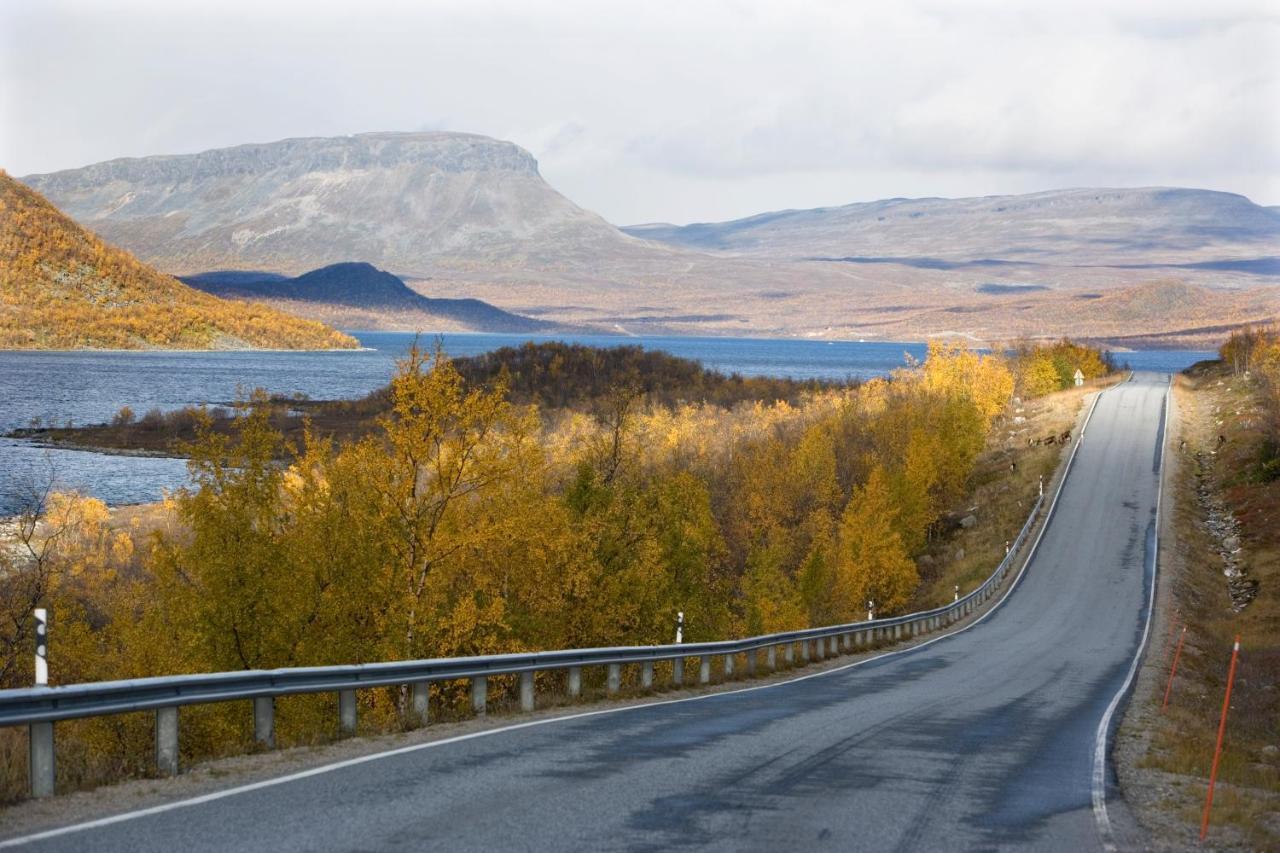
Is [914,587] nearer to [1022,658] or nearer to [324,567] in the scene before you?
[1022,658]

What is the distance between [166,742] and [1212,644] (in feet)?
133

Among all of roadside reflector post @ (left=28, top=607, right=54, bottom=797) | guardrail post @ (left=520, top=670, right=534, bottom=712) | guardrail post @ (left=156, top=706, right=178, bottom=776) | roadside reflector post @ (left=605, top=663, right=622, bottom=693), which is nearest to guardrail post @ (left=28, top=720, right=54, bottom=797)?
roadside reflector post @ (left=28, top=607, right=54, bottom=797)

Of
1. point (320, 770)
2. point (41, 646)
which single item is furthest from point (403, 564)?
point (41, 646)

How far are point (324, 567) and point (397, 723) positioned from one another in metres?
12.9

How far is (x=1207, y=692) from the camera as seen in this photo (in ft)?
106

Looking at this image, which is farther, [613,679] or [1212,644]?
[1212,644]

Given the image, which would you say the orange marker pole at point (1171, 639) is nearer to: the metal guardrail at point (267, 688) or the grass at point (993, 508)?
the grass at point (993, 508)

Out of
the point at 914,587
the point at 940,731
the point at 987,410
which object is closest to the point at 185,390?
the point at 987,410

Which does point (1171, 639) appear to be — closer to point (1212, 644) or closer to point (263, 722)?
point (1212, 644)

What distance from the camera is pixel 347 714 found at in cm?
1384

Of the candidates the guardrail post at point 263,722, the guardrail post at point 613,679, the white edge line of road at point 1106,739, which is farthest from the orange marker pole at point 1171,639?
the guardrail post at point 263,722

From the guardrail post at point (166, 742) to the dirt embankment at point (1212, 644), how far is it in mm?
8106

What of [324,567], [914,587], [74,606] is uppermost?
[324,567]

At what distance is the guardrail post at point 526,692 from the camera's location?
1688cm
